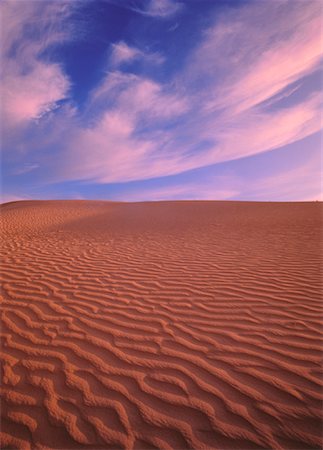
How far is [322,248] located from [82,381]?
299 inches

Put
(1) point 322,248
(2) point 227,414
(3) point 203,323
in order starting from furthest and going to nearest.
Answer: (1) point 322,248
(3) point 203,323
(2) point 227,414

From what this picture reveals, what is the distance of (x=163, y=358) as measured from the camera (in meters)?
2.65

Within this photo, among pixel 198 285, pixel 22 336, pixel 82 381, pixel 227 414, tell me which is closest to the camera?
pixel 227 414

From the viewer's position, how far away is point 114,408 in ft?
6.86

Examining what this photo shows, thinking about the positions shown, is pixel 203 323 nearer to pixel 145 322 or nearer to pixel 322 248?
pixel 145 322

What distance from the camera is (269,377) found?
239 cm

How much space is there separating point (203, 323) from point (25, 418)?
7.31 ft

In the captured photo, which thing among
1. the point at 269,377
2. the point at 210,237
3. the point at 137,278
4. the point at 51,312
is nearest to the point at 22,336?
the point at 51,312

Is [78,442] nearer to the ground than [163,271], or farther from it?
nearer to the ground

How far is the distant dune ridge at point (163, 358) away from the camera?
193cm

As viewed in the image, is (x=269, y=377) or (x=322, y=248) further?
(x=322, y=248)

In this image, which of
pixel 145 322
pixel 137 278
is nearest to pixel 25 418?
pixel 145 322

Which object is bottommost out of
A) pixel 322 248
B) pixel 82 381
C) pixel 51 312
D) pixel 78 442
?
pixel 78 442

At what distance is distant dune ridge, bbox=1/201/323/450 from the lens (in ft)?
6.32
